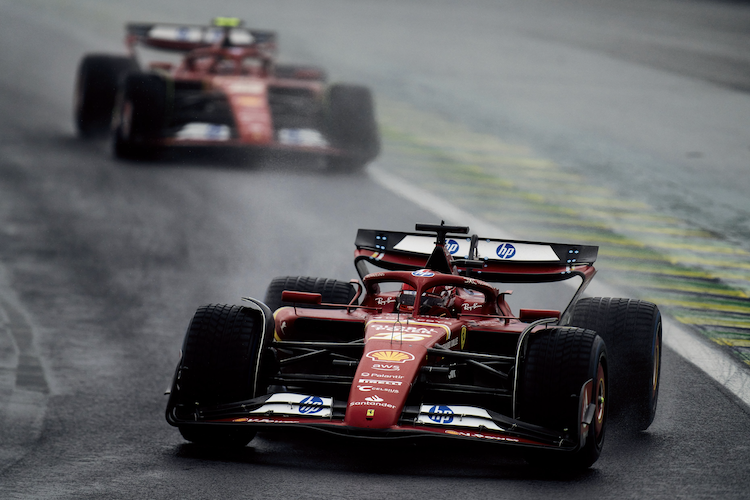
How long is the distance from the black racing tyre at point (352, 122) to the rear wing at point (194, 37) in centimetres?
210

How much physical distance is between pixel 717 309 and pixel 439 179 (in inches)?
288

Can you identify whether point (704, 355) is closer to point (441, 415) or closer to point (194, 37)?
point (441, 415)

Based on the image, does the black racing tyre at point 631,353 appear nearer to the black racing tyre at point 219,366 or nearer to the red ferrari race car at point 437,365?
the red ferrari race car at point 437,365

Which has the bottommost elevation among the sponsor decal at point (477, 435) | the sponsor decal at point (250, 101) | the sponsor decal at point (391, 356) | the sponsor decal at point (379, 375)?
the sponsor decal at point (250, 101)

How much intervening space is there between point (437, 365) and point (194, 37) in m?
12.4

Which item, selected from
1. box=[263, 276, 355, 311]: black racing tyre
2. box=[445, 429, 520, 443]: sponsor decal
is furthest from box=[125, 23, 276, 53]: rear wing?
box=[445, 429, 520, 443]: sponsor decal

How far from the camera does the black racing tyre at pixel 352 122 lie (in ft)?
57.1

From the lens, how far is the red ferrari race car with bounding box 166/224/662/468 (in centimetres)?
718

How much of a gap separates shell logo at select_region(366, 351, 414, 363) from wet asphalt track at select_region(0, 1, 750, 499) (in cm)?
59

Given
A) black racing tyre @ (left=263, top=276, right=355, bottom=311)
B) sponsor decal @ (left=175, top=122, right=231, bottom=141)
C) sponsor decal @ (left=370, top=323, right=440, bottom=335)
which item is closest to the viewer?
sponsor decal @ (left=370, top=323, right=440, bottom=335)

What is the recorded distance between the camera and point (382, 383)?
7.34m

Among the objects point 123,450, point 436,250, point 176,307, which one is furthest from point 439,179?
point 123,450

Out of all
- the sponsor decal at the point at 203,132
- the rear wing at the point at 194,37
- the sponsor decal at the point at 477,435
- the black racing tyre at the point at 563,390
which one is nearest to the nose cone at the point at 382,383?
the sponsor decal at the point at 477,435

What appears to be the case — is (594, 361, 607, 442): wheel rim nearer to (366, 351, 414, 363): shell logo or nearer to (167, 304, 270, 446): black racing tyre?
(366, 351, 414, 363): shell logo
